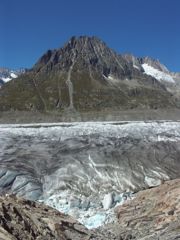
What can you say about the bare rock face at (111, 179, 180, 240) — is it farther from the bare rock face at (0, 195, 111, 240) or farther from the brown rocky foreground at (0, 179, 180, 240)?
the bare rock face at (0, 195, 111, 240)

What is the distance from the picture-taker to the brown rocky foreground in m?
15.0

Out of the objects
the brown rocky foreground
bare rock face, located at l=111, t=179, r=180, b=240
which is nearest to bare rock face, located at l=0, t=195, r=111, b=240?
the brown rocky foreground

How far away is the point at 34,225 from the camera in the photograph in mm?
15766

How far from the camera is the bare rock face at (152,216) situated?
16781 mm

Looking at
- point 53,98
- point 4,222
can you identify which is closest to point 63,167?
point 4,222

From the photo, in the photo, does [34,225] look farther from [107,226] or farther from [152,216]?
[152,216]

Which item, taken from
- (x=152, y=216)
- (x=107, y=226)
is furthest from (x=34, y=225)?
(x=152, y=216)

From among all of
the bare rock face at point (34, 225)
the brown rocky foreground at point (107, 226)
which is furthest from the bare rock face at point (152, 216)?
the bare rock face at point (34, 225)

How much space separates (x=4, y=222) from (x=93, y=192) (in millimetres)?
13230

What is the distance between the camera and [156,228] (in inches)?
695

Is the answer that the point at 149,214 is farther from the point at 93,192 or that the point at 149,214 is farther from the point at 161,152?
the point at 161,152

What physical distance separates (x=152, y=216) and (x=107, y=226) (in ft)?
6.74

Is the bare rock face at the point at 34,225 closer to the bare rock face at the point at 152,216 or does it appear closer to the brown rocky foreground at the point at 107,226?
the brown rocky foreground at the point at 107,226

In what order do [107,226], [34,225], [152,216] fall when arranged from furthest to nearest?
1. [107,226]
2. [152,216]
3. [34,225]
